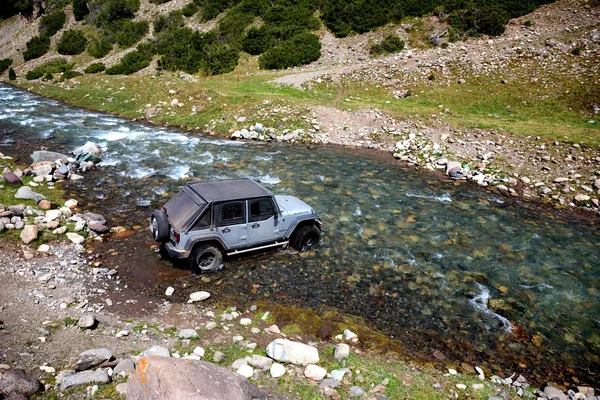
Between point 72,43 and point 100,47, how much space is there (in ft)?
18.9

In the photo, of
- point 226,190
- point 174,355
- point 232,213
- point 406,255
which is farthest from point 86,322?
point 406,255

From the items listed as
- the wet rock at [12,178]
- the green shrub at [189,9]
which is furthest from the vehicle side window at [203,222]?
the green shrub at [189,9]

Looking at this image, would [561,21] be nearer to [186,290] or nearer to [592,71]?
[592,71]

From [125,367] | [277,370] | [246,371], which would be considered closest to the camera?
[125,367]

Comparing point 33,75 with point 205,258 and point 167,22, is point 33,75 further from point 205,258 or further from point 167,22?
point 205,258

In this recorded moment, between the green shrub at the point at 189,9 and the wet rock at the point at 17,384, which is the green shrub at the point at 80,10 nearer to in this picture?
the green shrub at the point at 189,9

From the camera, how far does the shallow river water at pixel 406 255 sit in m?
9.98

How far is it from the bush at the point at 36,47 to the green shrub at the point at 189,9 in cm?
2035

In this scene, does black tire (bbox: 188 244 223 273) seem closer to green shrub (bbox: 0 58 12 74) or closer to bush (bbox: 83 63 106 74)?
bush (bbox: 83 63 106 74)

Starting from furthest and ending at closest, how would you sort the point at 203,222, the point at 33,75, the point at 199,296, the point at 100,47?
the point at 100,47 → the point at 33,75 → the point at 203,222 → the point at 199,296

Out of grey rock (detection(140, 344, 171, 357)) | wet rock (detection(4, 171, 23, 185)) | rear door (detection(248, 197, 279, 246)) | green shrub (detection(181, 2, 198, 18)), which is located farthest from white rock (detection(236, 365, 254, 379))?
green shrub (detection(181, 2, 198, 18))

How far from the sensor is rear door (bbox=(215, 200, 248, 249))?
37.1 ft

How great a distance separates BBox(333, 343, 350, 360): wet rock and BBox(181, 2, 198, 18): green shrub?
58057mm

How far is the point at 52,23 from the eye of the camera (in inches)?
2391
